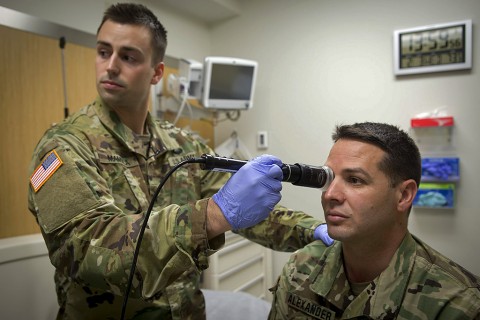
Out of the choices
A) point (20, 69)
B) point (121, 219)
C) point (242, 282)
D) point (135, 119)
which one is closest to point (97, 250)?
point (121, 219)

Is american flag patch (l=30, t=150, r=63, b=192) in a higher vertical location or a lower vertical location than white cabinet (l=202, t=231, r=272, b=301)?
higher

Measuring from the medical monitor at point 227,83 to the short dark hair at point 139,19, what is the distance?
1085 millimetres

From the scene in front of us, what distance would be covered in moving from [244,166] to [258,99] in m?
2.30

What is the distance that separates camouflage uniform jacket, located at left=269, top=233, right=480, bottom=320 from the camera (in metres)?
1.05

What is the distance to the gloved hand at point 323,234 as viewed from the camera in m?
1.32

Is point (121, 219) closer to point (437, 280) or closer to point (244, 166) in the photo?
point (244, 166)

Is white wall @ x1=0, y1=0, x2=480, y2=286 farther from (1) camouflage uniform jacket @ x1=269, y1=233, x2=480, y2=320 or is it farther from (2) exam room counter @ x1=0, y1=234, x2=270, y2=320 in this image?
(1) camouflage uniform jacket @ x1=269, y1=233, x2=480, y2=320

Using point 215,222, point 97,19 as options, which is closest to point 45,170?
point 215,222

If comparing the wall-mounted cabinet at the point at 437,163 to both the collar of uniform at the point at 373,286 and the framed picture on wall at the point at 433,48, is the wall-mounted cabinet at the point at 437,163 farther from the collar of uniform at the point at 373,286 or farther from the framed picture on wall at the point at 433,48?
the collar of uniform at the point at 373,286

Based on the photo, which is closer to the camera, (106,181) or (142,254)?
(142,254)

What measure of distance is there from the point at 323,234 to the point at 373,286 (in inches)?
9.5

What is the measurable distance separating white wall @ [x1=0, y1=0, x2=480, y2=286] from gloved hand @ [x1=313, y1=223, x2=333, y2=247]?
4.90 feet

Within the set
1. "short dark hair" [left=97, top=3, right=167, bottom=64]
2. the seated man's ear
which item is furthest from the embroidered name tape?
"short dark hair" [left=97, top=3, right=167, bottom=64]

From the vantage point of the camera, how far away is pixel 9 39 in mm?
1880
